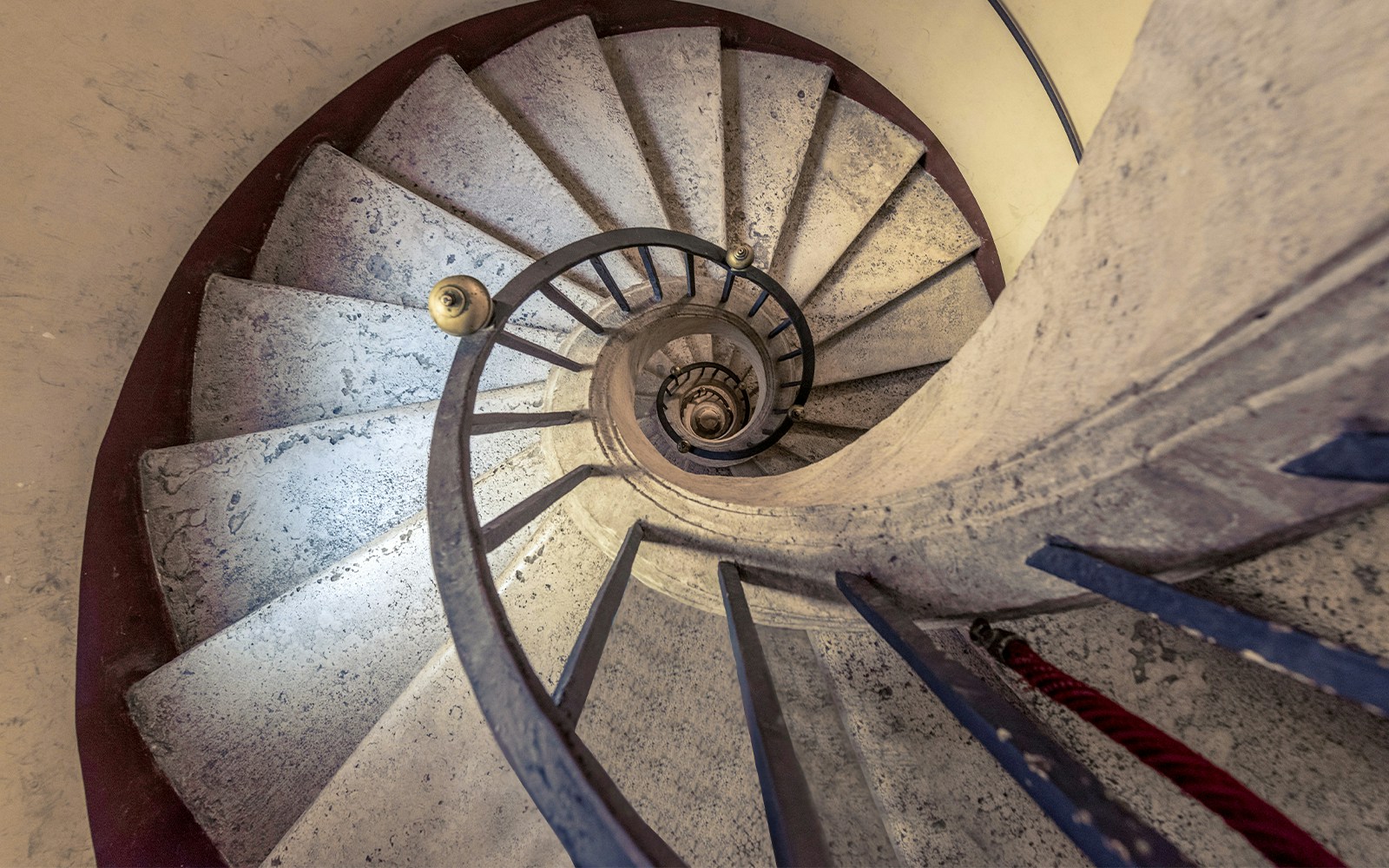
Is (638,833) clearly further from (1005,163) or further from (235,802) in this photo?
(1005,163)

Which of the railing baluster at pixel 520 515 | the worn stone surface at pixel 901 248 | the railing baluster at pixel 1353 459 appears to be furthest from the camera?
the worn stone surface at pixel 901 248

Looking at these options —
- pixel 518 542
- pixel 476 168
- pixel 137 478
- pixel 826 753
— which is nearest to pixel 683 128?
pixel 476 168

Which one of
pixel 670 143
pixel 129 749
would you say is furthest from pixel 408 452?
pixel 670 143

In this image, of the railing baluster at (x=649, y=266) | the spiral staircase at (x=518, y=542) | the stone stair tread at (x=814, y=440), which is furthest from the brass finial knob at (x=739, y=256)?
the stone stair tread at (x=814, y=440)

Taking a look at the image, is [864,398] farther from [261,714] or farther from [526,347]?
[261,714]

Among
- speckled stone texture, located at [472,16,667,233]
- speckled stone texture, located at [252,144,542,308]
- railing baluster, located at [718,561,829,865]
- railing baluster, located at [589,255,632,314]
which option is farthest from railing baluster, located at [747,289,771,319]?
railing baluster, located at [718,561,829,865]

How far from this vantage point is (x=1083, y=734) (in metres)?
1.23

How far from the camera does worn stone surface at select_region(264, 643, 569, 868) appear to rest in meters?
1.72

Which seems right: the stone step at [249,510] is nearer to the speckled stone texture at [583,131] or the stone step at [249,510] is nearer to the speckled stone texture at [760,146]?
the speckled stone texture at [583,131]

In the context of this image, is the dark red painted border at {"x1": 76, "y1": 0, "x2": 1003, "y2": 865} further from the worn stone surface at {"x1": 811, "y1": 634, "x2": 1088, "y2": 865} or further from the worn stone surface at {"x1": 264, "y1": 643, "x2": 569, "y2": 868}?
the worn stone surface at {"x1": 811, "y1": 634, "x2": 1088, "y2": 865}

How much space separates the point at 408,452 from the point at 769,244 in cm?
222

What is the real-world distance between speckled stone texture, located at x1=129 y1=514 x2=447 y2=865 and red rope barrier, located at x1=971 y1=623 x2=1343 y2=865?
80.0 inches

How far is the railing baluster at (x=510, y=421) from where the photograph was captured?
53.6 inches

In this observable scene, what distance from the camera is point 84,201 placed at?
77.0 inches
